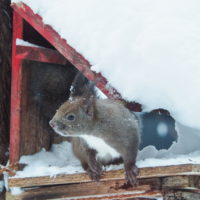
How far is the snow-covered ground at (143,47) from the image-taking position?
4.64m

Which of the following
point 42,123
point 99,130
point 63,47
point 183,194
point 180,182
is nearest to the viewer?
point 99,130

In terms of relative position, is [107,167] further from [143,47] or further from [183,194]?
[143,47]

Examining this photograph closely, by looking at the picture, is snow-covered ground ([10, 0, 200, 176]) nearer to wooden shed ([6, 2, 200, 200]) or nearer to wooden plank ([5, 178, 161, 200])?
wooden shed ([6, 2, 200, 200])

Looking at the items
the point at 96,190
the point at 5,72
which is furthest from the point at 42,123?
the point at 96,190

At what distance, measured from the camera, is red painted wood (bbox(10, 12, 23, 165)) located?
5.05m

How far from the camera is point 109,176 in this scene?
476 cm

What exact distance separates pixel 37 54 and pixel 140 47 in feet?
2.63

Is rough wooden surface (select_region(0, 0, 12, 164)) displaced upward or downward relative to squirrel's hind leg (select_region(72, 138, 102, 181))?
upward

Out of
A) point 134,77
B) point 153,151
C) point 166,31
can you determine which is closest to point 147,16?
point 166,31

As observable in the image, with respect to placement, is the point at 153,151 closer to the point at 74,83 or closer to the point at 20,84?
the point at 74,83

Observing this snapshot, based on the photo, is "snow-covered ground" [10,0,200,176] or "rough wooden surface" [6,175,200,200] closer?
"snow-covered ground" [10,0,200,176]

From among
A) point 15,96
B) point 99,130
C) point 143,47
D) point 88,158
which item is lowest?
point 88,158

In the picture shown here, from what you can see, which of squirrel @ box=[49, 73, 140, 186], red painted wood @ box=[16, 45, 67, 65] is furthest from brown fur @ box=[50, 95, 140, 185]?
red painted wood @ box=[16, 45, 67, 65]

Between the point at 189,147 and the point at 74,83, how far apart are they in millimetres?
979
